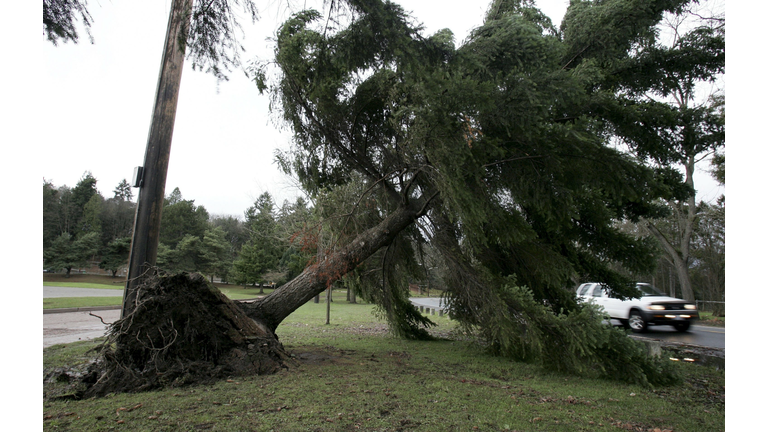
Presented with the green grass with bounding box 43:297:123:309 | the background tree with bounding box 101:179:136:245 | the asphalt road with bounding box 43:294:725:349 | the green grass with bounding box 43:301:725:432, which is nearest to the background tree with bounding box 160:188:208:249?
the green grass with bounding box 43:297:123:309

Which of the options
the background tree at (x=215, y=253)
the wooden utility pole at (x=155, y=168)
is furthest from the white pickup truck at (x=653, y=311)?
the background tree at (x=215, y=253)

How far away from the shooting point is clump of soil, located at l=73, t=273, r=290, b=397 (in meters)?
4.02

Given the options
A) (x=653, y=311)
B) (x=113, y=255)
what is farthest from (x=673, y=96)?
(x=113, y=255)

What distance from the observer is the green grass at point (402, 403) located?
288 centimetres

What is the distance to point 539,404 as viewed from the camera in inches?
140

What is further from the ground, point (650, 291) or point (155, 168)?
point (155, 168)

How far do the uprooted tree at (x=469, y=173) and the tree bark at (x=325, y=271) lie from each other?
1.0 inches

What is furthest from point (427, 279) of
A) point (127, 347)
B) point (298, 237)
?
point (127, 347)

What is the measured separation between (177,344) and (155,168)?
217 centimetres

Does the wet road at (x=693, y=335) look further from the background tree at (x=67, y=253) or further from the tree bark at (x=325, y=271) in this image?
the background tree at (x=67, y=253)

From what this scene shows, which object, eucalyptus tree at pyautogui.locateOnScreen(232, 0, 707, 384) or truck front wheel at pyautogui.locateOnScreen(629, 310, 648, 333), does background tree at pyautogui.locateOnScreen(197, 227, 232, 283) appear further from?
truck front wheel at pyautogui.locateOnScreen(629, 310, 648, 333)

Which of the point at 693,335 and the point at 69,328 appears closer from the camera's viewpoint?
the point at 69,328

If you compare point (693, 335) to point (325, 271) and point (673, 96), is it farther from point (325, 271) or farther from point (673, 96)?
point (325, 271)

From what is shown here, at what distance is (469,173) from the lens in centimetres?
432
